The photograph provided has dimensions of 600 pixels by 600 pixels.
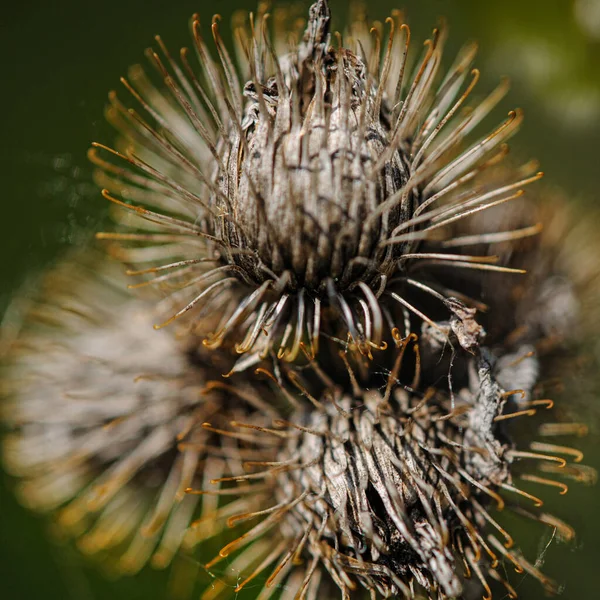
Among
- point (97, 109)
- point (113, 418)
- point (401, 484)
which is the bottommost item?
point (113, 418)

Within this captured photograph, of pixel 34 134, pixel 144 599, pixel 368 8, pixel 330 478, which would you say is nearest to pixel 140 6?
pixel 34 134

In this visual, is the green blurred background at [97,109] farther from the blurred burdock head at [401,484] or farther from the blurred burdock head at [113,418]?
the blurred burdock head at [401,484]

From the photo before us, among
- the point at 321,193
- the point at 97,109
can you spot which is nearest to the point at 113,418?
the point at 321,193

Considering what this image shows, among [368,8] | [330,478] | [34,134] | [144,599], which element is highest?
[368,8]

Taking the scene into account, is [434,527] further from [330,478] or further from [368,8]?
[368,8]

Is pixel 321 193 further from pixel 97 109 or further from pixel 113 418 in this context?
pixel 97 109

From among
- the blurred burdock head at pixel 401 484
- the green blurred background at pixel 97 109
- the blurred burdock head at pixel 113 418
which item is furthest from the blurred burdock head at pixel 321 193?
the green blurred background at pixel 97 109
